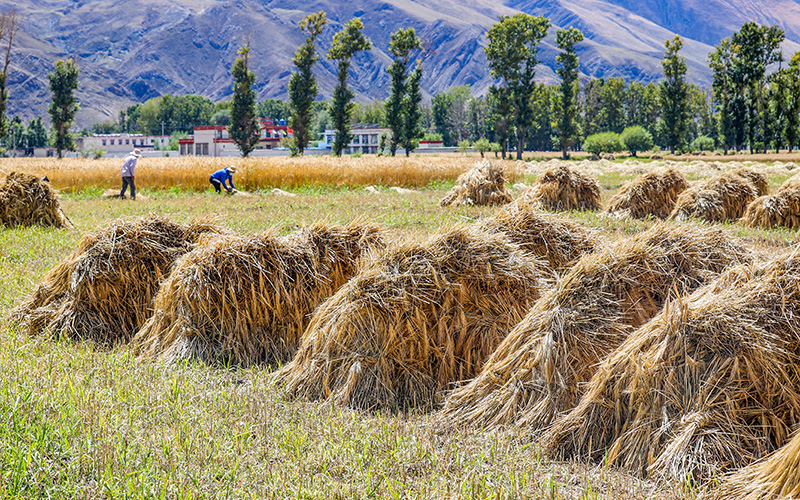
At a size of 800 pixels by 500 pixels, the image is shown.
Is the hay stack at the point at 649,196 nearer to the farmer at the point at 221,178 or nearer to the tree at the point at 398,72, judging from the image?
the farmer at the point at 221,178

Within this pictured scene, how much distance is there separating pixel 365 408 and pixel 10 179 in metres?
12.4

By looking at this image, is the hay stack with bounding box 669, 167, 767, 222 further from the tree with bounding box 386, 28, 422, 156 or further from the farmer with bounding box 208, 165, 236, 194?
the tree with bounding box 386, 28, 422, 156

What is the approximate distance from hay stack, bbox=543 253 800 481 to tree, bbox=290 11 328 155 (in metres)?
60.8

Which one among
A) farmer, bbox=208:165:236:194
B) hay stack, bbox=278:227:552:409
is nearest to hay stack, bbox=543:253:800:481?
hay stack, bbox=278:227:552:409

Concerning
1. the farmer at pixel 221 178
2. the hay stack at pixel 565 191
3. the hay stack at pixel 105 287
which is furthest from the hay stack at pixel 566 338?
the farmer at pixel 221 178

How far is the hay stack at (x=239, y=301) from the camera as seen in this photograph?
5555mm

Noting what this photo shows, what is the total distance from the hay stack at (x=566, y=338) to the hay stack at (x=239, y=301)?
199 centimetres

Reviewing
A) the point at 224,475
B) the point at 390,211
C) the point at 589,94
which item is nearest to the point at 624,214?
the point at 390,211

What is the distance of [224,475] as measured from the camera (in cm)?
339

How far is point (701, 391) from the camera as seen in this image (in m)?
3.48

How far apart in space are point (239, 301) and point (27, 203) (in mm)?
9967

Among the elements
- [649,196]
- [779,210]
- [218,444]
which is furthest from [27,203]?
[779,210]

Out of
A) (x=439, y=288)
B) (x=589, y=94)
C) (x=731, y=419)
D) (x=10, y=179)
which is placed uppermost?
(x=589, y=94)

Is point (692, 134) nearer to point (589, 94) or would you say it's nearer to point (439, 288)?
point (589, 94)
